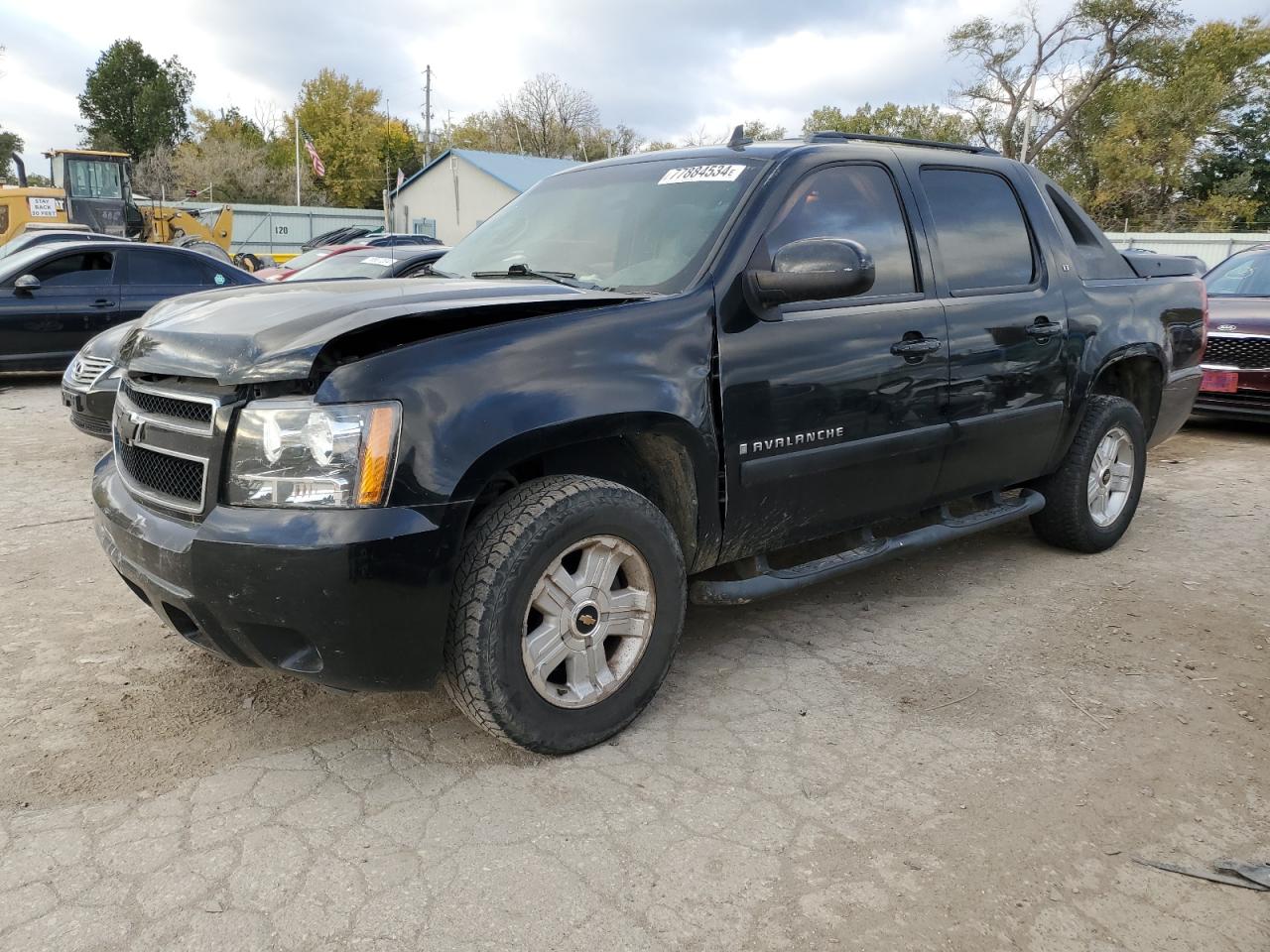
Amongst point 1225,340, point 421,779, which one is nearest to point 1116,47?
point 1225,340

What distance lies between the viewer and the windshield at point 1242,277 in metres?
9.02

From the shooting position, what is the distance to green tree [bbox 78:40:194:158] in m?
64.4

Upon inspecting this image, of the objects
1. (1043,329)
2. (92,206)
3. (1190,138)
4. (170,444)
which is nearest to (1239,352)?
(1043,329)

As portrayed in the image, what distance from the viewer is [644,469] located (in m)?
3.12

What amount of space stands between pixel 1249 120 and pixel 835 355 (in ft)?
156

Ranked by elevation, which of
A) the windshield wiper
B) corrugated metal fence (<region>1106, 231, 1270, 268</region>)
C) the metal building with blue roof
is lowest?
the windshield wiper

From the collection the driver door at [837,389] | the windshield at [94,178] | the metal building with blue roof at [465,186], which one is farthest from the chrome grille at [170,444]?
the metal building with blue roof at [465,186]

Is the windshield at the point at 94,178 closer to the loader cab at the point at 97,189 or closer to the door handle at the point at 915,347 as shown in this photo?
the loader cab at the point at 97,189

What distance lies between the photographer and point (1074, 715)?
323cm

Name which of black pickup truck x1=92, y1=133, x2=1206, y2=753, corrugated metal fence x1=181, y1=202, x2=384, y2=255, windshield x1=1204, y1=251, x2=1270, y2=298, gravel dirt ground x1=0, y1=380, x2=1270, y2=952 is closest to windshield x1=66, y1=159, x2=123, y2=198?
corrugated metal fence x1=181, y1=202, x2=384, y2=255

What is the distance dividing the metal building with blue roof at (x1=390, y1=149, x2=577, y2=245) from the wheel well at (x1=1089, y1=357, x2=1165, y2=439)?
1450 inches

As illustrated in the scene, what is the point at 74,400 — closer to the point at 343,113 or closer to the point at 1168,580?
the point at 1168,580

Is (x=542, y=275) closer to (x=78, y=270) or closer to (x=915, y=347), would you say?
(x=915, y=347)

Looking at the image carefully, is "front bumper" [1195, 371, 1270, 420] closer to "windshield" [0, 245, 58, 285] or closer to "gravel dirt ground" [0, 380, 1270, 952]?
"gravel dirt ground" [0, 380, 1270, 952]
